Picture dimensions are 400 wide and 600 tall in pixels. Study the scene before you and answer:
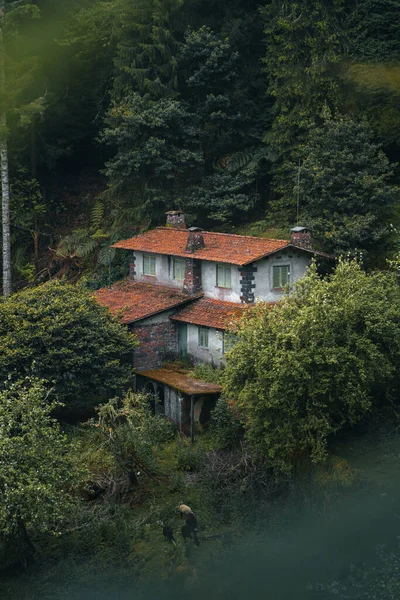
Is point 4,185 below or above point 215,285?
above

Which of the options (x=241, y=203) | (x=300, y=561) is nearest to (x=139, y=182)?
(x=241, y=203)

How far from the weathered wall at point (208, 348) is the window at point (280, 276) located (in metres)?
3.53

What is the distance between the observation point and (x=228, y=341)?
3156cm

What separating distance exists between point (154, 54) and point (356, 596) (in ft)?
104

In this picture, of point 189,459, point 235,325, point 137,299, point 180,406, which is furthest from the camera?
point 137,299

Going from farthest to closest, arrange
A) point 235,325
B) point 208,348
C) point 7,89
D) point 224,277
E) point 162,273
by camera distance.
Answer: point 7,89 → point 162,273 → point 224,277 → point 208,348 → point 235,325

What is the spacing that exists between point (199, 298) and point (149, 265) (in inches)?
164

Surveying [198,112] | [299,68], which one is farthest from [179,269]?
[299,68]

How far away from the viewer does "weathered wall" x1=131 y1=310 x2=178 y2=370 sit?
34094 mm

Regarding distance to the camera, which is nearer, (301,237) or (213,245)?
(301,237)

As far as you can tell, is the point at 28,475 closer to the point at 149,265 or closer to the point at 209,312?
the point at 209,312

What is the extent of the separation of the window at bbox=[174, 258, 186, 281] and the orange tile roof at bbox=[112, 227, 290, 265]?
0.63 metres

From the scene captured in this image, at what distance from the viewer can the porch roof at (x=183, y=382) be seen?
3048 cm

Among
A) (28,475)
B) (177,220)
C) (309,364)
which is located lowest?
(28,475)
